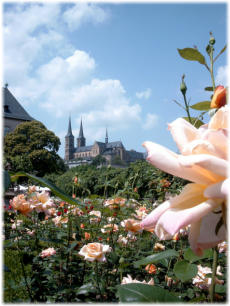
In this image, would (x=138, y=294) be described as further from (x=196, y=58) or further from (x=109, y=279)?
(x=109, y=279)

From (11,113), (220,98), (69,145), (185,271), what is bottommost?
(185,271)

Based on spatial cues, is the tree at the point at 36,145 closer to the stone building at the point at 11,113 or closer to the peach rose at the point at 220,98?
the stone building at the point at 11,113

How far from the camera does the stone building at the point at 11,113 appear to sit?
24.9 m

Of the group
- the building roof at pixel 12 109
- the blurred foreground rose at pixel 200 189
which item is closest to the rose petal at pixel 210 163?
the blurred foreground rose at pixel 200 189

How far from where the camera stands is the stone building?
24.9 meters

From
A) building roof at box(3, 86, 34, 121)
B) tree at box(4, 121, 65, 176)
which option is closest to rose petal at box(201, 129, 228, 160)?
tree at box(4, 121, 65, 176)

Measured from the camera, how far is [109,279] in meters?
1.05

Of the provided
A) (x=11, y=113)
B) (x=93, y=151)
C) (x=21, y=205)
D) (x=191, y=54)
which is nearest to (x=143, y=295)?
(x=191, y=54)

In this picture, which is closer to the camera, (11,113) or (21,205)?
(21,205)

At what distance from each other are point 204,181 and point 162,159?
4 centimetres

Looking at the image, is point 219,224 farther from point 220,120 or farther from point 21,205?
point 21,205

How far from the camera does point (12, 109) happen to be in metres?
25.8

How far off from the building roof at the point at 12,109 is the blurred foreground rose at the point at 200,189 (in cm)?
2599

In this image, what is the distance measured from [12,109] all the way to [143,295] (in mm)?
27416
